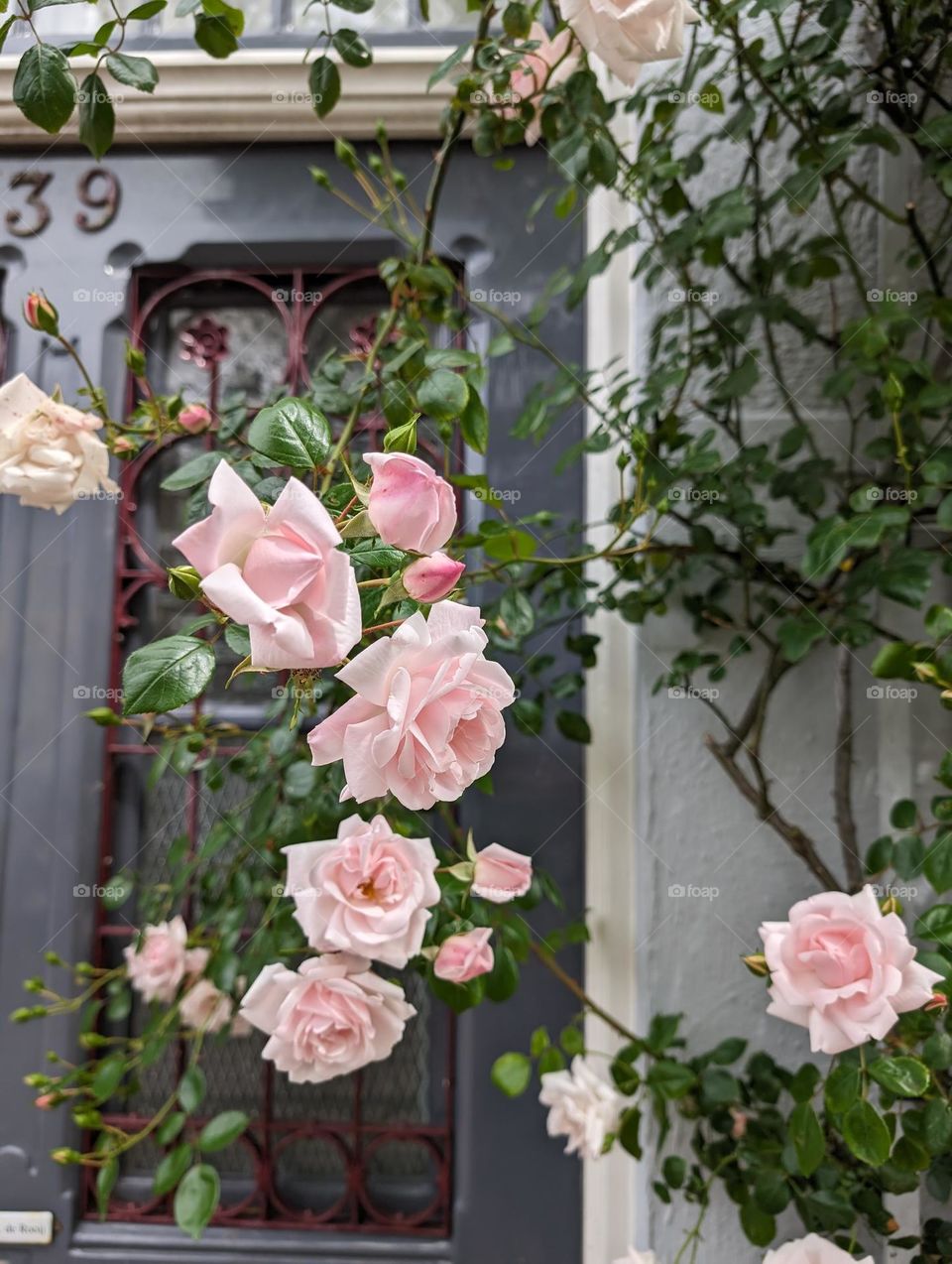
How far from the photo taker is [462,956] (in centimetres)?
61

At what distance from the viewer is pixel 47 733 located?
1100 mm

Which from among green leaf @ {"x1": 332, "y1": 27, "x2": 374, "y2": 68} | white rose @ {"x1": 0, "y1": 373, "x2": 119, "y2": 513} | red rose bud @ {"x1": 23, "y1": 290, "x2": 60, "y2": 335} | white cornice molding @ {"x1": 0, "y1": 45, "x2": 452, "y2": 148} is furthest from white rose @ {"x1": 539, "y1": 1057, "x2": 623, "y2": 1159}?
white cornice molding @ {"x1": 0, "y1": 45, "x2": 452, "y2": 148}

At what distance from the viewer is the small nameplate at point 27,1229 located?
1021mm

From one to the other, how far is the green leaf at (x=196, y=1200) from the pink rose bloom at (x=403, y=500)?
65 centimetres

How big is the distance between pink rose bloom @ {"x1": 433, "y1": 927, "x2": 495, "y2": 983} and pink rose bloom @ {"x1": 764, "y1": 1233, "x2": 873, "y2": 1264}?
35cm

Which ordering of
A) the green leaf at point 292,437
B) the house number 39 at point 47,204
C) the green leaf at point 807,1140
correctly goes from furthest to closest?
1. the house number 39 at point 47,204
2. the green leaf at point 807,1140
3. the green leaf at point 292,437

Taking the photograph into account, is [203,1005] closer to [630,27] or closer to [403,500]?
[403,500]

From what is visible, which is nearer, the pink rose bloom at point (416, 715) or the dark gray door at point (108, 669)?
the pink rose bloom at point (416, 715)

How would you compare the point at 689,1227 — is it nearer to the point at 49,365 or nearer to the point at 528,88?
the point at 528,88

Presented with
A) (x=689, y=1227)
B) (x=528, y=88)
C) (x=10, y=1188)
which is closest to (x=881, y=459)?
(x=528, y=88)

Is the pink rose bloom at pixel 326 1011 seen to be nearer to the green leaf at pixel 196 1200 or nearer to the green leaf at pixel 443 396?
the green leaf at pixel 196 1200

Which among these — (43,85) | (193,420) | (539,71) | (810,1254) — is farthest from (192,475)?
(810,1254)

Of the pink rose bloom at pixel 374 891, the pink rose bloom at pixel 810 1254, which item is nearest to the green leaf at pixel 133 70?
the pink rose bloom at pixel 374 891

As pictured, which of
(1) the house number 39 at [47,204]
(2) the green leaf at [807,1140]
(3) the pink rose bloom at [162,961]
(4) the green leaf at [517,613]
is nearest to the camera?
(2) the green leaf at [807,1140]
